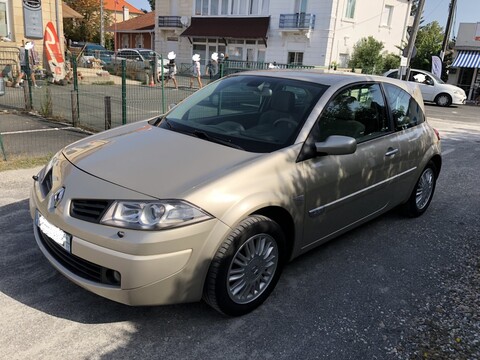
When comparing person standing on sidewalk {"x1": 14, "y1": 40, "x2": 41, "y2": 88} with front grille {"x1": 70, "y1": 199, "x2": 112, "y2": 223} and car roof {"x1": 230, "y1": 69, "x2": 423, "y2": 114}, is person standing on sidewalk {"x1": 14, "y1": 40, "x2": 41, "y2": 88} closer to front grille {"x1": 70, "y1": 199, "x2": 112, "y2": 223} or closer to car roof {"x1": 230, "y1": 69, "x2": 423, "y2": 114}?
car roof {"x1": 230, "y1": 69, "x2": 423, "y2": 114}

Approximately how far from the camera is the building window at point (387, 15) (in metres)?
34.9

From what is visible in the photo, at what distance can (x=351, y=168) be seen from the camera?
378cm

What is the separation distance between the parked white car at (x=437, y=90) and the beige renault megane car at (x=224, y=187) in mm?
18961

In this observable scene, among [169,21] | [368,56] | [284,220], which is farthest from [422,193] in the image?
[169,21]

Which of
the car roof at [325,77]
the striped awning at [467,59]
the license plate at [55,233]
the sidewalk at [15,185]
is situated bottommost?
the sidewalk at [15,185]

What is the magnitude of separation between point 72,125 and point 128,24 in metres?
44.7

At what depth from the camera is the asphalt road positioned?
2.77 m

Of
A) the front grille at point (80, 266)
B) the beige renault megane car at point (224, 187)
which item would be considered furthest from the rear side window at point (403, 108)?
the front grille at point (80, 266)

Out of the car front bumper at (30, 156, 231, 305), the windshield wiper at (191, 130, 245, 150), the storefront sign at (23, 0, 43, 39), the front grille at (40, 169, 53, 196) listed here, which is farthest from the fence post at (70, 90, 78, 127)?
the storefront sign at (23, 0, 43, 39)

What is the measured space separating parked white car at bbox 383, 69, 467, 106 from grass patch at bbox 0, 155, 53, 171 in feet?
61.2

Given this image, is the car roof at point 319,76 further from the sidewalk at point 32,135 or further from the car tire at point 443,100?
the car tire at point 443,100

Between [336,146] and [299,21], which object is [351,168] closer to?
[336,146]

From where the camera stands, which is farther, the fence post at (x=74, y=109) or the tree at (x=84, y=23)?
the tree at (x=84, y=23)

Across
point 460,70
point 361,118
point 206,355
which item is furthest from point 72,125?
point 460,70
